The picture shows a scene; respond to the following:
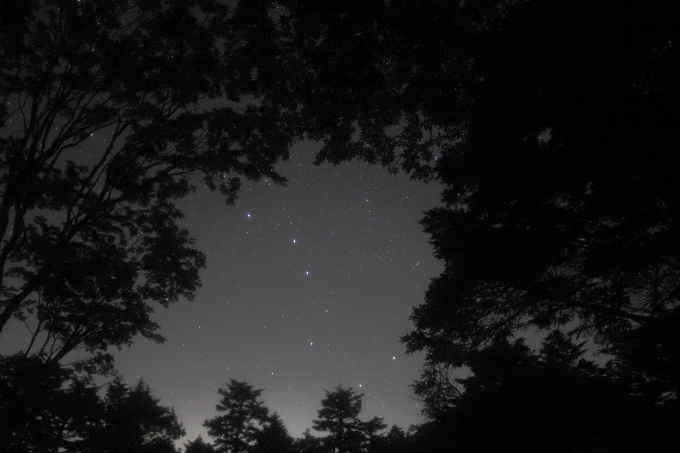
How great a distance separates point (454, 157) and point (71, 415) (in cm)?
1664

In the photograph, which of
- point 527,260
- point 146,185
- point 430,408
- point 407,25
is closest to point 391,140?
point 407,25

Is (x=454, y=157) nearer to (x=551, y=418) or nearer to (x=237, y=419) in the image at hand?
(x=551, y=418)

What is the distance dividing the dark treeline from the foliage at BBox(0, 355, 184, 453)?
0.38 ft

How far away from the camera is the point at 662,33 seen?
3.66 m

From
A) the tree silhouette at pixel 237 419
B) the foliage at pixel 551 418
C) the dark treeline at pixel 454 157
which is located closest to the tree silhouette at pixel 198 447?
the tree silhouette at pixel 237 419

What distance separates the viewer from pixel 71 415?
39.0 ft

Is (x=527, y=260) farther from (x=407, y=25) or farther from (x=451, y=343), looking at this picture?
(x=407, y=25)

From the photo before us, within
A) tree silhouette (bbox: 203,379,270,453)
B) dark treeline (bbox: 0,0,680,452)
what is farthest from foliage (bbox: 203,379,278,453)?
dark treeline (bbox: 0,0,680,452)

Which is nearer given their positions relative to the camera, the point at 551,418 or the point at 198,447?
the point at 551,418

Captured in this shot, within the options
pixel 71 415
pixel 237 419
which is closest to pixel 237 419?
pixel 237 419

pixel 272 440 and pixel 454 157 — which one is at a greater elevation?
pixel 454 157

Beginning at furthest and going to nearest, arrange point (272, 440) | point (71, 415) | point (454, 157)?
point (272, 440) < point (71, 415) < point (454, 157)

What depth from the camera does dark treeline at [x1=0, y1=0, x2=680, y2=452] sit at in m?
4.05

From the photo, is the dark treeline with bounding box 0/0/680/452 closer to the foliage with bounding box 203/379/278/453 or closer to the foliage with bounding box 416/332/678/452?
the foliage with bounding box 416/332/678/452
